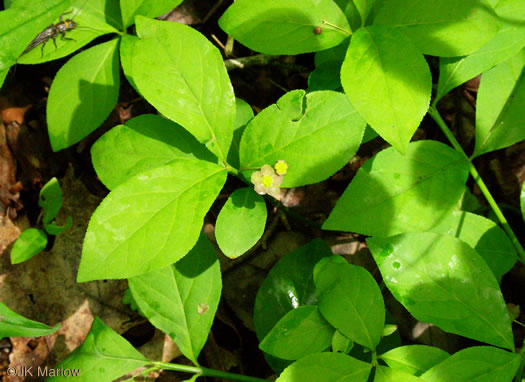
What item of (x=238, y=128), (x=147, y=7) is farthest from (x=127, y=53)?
(x=238, y=128)

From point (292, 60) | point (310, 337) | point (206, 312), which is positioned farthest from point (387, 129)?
point (292, 60)

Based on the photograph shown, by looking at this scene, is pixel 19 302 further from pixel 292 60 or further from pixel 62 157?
pixel 292 60

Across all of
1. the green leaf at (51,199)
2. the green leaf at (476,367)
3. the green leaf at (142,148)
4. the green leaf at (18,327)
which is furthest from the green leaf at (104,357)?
the green leaf at (476,367)

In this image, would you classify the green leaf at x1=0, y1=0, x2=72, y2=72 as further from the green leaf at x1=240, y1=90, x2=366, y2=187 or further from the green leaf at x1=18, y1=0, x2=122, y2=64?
the green leaf at x1=240, y1=90, x2=366, y2=187

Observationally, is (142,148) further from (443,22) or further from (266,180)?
(443,22)

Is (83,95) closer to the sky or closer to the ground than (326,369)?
closer to the sky

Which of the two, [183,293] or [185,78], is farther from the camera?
[183,293]

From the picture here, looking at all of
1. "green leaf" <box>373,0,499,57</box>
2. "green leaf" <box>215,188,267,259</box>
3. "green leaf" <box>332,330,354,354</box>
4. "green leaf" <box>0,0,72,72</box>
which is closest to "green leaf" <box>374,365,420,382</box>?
"green leaf" <box>332,330,354,354</box>
